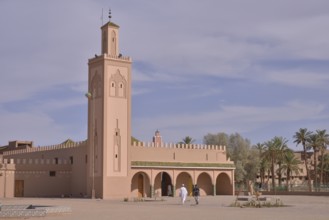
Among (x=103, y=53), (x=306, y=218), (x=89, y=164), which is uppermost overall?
(x=103, y=53)

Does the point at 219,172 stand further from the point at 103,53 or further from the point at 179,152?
the point at 103,53

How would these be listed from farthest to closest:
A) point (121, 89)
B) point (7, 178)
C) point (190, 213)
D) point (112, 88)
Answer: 1. point (121, 89)
2. point (112, 88)
3. point (7, 178)
4. point (190, 213)

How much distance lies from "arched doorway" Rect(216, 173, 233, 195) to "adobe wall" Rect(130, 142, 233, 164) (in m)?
1.49

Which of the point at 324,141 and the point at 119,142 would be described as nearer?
the point at 119,142

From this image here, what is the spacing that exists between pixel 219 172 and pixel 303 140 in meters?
16.5

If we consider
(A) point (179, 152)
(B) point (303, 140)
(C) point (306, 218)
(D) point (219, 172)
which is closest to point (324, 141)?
(B) point (303, 140)

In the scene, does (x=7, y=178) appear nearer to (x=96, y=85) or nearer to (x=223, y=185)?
(x=96, y=85)

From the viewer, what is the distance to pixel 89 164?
4088cm

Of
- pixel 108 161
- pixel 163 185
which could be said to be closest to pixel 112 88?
pixel 108 161

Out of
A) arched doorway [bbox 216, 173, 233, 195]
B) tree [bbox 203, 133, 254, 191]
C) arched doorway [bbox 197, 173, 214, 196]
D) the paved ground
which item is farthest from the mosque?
tree [bbox 203, 133, 254, 191]

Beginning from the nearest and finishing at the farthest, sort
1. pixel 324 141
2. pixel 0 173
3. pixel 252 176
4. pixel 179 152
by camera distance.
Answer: pixel 0 173, pixel 179 152, pixel 324 141, pixel 252 176

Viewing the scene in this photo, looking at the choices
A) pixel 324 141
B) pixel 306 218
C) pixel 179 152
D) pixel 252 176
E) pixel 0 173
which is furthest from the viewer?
pixel 252 176

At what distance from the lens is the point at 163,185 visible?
1775 inches

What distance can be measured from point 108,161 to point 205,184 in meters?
11.1
